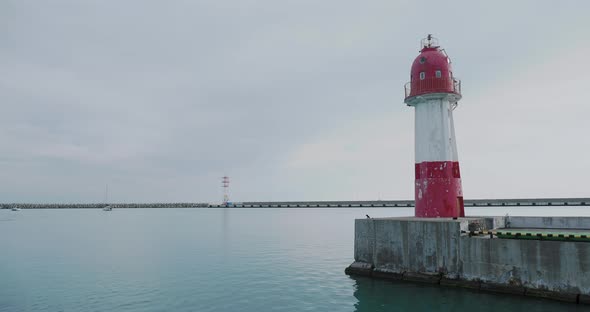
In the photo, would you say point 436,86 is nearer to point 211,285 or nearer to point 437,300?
point 437,300

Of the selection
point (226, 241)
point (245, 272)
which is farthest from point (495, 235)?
point (226, 241)

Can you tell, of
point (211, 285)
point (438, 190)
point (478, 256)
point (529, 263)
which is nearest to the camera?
point (529, 263)

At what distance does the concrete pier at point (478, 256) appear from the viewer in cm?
1625

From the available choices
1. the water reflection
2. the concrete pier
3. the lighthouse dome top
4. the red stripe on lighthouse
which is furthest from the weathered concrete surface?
the lighthouse dome top

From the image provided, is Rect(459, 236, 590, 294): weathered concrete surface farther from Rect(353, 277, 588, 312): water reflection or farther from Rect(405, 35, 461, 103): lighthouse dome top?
Rect(405, 35, 461, 103): lighthouse dome top

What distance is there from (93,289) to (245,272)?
9.83 m

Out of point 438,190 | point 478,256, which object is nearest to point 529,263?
point 478,256

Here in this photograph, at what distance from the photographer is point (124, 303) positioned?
19.2 meters

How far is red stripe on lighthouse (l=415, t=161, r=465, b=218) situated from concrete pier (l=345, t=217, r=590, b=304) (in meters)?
2.11

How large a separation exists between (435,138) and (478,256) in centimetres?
802

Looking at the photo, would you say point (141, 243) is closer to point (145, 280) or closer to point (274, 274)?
point (145, 280)

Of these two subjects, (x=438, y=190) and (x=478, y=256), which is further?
(x=438, y=190)

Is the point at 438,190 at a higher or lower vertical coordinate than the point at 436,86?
lower

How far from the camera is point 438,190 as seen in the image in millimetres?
23500
